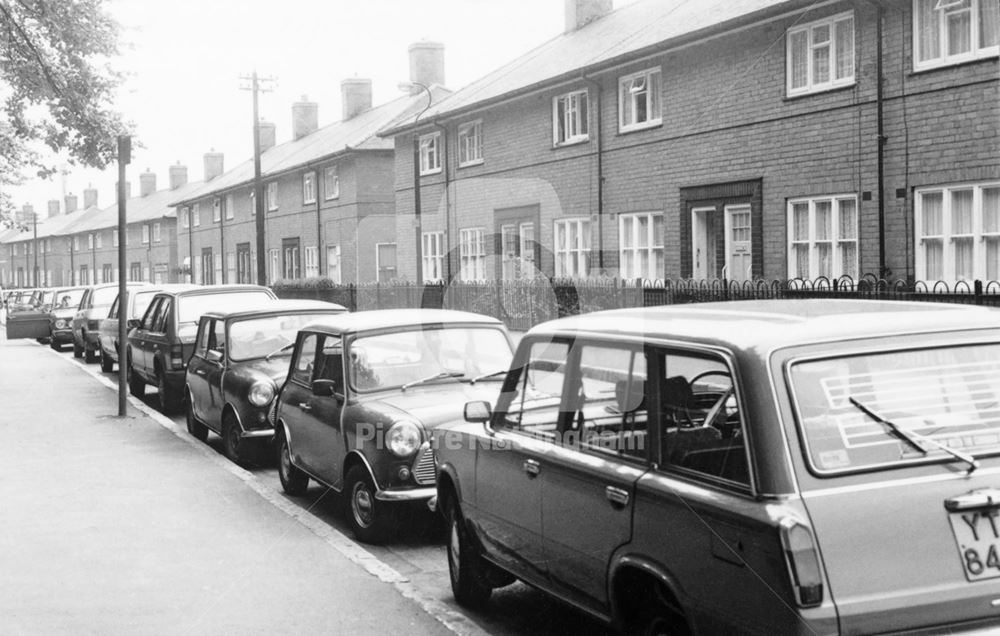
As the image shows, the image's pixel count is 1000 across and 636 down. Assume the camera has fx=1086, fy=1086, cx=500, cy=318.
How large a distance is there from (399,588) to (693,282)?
47.2ft

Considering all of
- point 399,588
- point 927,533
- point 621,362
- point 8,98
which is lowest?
point 399,588

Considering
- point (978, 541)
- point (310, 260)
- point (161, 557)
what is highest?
point (310, 260)

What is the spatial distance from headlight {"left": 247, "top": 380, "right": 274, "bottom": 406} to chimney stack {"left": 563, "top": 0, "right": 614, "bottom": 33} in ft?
79.2

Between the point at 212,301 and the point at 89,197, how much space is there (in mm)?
103003

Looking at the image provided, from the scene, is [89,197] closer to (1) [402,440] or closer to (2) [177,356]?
(2) [177,356]

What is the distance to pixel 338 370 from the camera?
27.3 ft

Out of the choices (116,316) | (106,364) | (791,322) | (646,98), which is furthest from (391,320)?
(646,98)

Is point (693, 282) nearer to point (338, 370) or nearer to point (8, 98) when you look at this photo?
point (338, 370)

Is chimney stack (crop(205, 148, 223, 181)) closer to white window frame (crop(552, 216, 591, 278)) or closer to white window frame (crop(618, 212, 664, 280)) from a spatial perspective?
white window frame (crop(552, 216, 591, 278))

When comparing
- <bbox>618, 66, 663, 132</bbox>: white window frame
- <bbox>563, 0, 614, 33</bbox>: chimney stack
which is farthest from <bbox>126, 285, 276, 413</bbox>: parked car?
<bbox>563, 0, 614, 33</bbox>: chimney stack

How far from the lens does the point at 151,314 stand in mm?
Answer: 16344

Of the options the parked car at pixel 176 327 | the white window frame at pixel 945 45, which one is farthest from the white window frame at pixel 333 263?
the white window frame at pixel 945 45

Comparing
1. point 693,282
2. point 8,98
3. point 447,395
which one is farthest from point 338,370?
point 8,98

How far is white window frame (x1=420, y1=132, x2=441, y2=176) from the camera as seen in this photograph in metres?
33.5
